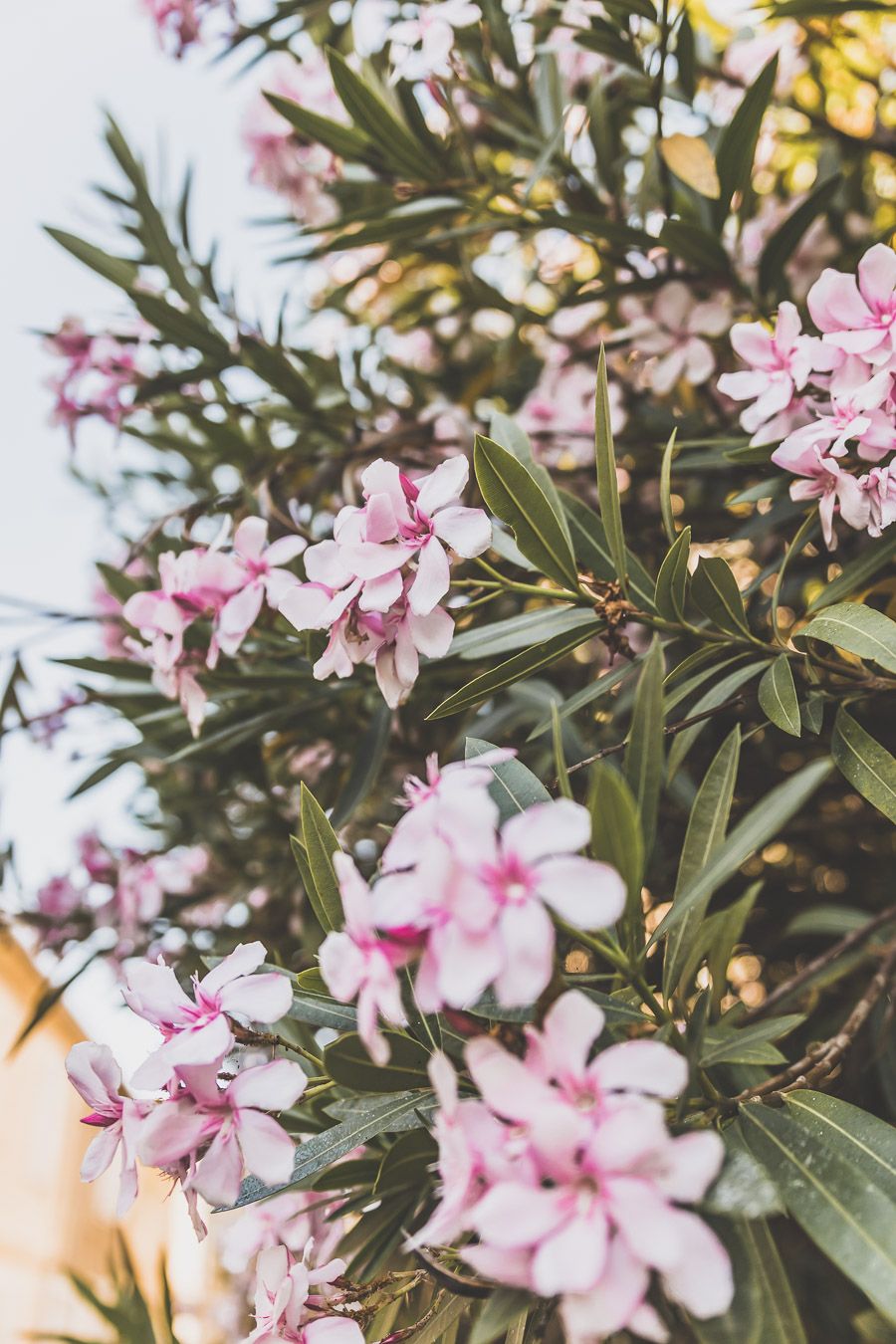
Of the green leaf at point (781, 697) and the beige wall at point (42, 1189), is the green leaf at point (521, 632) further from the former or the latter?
the beige wall at point (42, 1189)

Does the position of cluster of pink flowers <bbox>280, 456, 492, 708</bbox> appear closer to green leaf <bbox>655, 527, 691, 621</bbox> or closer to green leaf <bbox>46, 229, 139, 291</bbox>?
green leaf <bbox>655, 527, 691, 621</bbox>

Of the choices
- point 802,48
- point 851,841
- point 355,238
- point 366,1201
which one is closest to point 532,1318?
point 366,1201

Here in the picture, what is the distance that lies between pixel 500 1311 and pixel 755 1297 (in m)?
0.10

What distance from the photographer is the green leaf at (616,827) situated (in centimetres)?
39

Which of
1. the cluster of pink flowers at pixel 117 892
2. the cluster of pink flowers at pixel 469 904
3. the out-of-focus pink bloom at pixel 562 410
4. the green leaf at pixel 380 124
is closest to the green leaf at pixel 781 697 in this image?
the cluster of pink flowers at pixel 469 904

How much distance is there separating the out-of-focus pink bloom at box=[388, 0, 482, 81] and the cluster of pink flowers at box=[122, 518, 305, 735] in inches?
22.3

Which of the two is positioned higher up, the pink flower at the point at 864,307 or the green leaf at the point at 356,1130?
the pink flower at the point at 864,307

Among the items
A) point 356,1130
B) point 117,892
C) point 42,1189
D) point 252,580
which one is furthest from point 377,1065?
point 42,1189

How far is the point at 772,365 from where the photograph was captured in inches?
28.4

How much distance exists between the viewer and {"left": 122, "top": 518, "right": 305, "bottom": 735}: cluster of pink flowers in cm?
78

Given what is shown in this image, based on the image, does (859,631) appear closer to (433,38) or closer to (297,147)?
(433,38)

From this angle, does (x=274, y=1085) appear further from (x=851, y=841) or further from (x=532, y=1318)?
(x=851, y=841)

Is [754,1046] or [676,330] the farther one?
[676,330]

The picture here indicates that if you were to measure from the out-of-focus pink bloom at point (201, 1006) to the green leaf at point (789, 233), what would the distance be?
82cm
